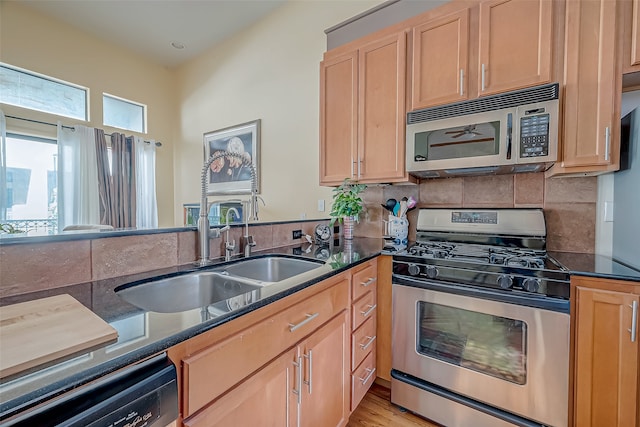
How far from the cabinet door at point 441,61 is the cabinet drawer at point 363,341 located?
145cm

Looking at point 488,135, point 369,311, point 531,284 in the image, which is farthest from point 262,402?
point 488,135

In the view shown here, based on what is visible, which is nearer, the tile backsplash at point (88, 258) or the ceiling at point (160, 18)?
the tile backsplash at point (88, 258)

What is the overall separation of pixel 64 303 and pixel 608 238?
97.8 inches

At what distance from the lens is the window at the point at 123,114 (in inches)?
146

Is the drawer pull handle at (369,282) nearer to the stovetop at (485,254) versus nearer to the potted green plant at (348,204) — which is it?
the stovetop at (485,254)

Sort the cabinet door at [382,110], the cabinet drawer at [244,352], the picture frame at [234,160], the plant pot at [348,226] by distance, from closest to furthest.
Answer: the cabinet drawer at [244,352] → the cabinet door at [382,110] → the plant pot at [348,226] → the picture frame at [234,160]

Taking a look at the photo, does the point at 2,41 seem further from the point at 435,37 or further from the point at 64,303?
the point at 435,37

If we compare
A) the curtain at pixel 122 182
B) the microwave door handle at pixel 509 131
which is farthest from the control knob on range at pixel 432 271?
the curtain at pixel 122 182

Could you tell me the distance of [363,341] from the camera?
5.10ft

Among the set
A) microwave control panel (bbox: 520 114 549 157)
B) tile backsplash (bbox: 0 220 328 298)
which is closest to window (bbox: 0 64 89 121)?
tile backsplash (bbox: 0 220 328 298)

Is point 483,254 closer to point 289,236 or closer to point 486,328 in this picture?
point 486,328

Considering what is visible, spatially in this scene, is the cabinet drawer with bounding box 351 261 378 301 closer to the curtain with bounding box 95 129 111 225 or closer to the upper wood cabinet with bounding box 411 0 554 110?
the upper wood cabinet with bounding box 411 0 554 110

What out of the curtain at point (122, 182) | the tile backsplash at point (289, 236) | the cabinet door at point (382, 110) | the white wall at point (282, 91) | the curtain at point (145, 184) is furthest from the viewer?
the curtain at point (145, 184)

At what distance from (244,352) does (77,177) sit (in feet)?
13.2
